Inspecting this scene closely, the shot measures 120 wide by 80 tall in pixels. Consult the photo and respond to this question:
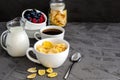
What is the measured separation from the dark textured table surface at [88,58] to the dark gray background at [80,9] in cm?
8

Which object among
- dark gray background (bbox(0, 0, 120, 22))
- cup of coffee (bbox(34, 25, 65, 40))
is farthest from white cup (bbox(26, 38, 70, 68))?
dark gray background (bbox(0, 0, 120, 22))

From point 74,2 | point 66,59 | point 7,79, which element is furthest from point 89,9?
point 7,79

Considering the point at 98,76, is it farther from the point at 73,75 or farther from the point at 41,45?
the point at 41,45

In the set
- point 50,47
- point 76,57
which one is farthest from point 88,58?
point 50,47

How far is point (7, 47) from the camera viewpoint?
3.00 ft

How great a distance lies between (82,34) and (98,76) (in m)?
0.33

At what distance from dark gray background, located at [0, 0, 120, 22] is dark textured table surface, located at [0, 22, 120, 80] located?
0.08 metres

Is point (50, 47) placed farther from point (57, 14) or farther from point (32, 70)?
point (57, 14)

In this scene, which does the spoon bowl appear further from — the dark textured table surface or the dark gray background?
the dark gray background

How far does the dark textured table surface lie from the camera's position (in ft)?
2.72

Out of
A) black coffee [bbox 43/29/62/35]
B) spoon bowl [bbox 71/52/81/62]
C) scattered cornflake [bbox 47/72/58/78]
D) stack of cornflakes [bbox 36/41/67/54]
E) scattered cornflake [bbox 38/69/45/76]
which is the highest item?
black coffee [bbox 43/29/62/35]

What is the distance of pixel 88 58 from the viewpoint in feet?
3.03

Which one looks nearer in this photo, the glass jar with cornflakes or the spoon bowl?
the spoon bowl

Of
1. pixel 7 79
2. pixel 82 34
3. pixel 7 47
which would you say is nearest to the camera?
pixel 7 79
